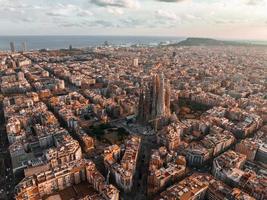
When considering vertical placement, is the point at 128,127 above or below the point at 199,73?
below

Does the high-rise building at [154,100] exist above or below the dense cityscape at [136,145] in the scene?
above

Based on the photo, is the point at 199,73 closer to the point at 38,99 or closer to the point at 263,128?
the point at 263,128

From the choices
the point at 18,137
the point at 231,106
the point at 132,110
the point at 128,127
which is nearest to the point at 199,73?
the point at 231,106

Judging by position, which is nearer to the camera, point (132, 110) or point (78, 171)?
point (78, 171)

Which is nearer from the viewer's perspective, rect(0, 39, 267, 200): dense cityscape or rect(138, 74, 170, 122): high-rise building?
rect(0, 39, 267, 200): dense cityscape

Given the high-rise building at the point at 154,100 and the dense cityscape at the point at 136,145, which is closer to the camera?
the dense cityscape at the point at 136,145

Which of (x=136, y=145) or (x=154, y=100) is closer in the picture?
(x=136, y=145)

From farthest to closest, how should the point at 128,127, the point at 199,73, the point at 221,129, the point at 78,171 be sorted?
the point at 199,73
the point at 128,127
the point at 221,129
the point at 78,171

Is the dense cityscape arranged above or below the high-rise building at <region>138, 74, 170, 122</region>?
below
